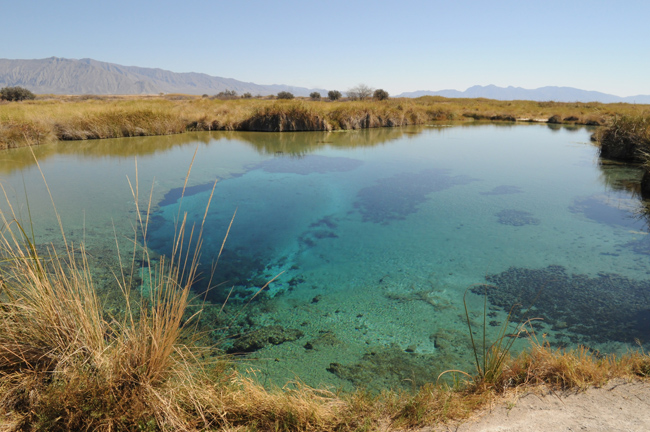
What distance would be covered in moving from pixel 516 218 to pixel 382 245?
2513 millimetres

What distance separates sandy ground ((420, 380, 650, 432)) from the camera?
5.39 ft

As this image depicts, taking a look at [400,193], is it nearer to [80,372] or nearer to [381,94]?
[80,372]

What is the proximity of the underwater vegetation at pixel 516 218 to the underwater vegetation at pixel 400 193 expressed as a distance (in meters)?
1.35

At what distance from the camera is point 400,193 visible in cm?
721

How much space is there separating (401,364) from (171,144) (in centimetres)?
1194

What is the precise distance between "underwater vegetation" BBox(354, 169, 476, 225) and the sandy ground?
3818 millimetres

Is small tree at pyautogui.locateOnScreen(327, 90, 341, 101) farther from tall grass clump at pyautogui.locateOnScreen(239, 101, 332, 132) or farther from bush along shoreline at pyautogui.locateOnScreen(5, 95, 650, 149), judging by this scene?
tall grass clump at pyautogui.locateOnScreen(239, 101, 332, 132)

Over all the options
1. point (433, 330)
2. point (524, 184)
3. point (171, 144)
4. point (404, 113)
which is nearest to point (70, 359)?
point (433, 330)

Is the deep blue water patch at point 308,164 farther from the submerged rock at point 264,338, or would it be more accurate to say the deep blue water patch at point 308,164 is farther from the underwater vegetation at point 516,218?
the submerged rock at point 264,338

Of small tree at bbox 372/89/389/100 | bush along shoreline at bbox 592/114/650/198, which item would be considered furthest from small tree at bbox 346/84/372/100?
bush along shoreline at bbox 592/114/650/198

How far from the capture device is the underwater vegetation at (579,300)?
3.00 meters

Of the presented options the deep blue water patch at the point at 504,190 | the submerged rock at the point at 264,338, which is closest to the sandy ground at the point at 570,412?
the submerged rock at the point at 264,338

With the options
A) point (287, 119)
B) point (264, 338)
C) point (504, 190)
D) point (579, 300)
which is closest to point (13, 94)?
point (287, 119)

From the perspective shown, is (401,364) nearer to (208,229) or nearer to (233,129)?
(208,229)
